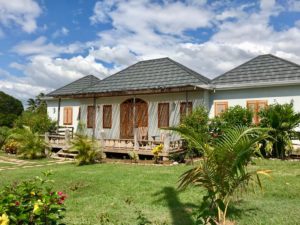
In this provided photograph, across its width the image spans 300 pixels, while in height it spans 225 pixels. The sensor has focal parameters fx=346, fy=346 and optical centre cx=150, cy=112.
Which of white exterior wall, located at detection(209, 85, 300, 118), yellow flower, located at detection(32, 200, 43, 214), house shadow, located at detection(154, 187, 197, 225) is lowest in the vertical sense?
house shadow, located at detection(154, 187, 197, 225)

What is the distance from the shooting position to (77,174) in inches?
444

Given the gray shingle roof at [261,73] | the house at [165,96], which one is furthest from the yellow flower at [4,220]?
the gray shingle roof at [261,73]

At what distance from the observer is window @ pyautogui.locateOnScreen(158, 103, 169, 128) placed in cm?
1873

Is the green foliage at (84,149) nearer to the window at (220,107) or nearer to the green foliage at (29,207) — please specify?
the window at (220,107)

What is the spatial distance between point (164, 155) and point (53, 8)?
298 inches

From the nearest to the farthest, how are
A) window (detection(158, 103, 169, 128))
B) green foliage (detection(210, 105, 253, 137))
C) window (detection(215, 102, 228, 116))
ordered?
1. green foliage (detection(210, 105, 253, 137))
2. window (detection(215, 102, 228, 116))
3. window (detection(158, 103, 169, 128))

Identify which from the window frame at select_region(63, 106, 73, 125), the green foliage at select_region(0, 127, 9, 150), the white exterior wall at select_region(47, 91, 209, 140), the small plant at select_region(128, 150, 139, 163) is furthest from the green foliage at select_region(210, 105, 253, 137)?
the green foliage at select_region(0, 127, 9, 150)

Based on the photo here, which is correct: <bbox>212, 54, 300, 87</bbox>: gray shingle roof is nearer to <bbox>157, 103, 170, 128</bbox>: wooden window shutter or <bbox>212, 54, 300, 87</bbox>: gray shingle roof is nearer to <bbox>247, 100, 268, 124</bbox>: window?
<bbox>247, 100, 268, 124</bbox>: window

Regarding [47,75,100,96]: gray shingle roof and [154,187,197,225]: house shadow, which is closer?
[154,187,197,225]: house shadow

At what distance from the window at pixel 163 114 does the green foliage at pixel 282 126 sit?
5973 millimetres

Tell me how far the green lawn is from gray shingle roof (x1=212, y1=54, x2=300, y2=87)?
5.75m

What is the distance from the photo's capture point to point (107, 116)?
21312mm

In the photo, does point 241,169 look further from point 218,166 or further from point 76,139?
point 76,139

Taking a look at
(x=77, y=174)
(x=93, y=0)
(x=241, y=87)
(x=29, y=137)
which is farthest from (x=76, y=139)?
(x=241, y=87)
